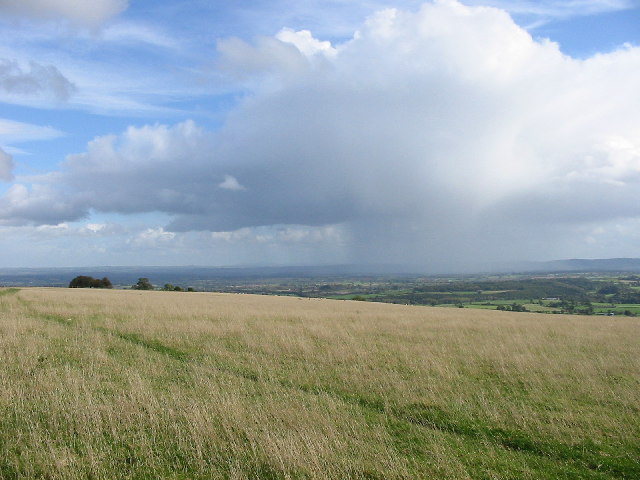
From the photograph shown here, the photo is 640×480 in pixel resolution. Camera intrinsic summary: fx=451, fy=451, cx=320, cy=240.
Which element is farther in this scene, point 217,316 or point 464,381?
point 217,316

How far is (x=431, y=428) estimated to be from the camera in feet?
32.4

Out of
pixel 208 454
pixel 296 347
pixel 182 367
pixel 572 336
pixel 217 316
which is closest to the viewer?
pixel 208 454

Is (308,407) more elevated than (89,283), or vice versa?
(308,407)

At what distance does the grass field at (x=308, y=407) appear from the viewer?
7.89 m

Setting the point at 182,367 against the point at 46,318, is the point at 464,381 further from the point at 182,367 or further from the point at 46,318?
the point at 46,318

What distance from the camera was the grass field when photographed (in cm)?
789

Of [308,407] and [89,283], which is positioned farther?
[89,283]

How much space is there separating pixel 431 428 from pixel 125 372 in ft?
29.6

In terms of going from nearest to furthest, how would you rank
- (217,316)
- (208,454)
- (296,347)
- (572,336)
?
(208,454)
(296,347)
(572,336)
(217,316)

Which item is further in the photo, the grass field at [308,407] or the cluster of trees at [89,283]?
the cluster of trees at [89,283]

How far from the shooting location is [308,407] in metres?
10.7

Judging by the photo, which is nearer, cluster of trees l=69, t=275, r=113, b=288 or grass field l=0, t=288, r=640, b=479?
grass field l=0, t=288, r=640, b=479

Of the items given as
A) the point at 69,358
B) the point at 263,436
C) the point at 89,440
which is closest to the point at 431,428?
the point at 263,436

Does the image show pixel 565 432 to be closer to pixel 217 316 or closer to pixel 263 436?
pixel 263 436
